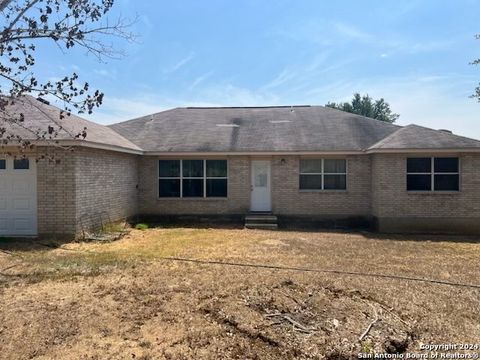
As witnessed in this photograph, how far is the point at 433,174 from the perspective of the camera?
1320cm

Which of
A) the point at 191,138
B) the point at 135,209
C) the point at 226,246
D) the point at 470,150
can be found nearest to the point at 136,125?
the point at 191,138

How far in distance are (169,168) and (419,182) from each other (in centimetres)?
991

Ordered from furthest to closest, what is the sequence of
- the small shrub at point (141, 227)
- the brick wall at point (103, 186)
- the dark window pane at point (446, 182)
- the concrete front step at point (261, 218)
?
1. the concrete front step at point (261, 218)
2. the small shrub at point (141, 227)
3. the dark window pane at point (446, 182)
4. the brick wall at point (103, 186)

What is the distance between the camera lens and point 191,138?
1584cm

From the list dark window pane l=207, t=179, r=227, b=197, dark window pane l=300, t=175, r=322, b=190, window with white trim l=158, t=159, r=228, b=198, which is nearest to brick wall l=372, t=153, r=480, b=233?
dark window pane l=300, t=175, r=322, b=190

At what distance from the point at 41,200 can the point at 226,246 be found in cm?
567

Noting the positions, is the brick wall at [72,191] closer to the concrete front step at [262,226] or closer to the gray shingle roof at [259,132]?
the gray shingle roof at [259,132]

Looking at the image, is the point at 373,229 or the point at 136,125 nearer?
the point at 373,229

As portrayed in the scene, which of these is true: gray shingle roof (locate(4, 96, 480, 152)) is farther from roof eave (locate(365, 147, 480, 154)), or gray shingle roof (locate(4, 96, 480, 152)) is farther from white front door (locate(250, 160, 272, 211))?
white front door (locate(250, 160, 272, 211))

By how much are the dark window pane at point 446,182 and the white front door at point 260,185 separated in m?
6.36

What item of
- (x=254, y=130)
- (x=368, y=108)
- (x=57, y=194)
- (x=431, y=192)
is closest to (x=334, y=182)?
(x=431, y=192)

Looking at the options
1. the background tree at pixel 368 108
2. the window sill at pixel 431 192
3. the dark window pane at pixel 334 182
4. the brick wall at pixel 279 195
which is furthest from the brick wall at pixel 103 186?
the background tree at pixel 368 108

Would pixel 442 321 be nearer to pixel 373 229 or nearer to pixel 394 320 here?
pixel 394 320

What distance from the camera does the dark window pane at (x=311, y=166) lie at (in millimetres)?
14766
